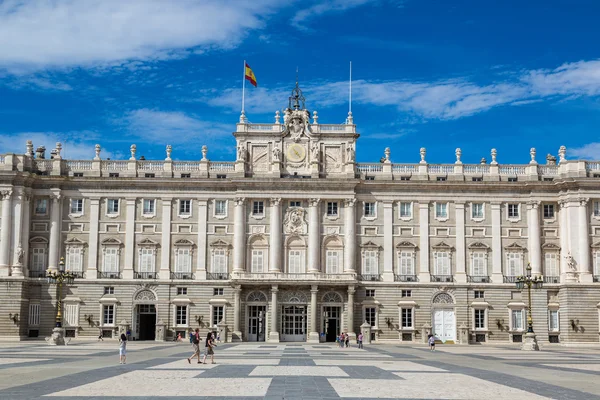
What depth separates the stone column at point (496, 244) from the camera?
6962 centimetres

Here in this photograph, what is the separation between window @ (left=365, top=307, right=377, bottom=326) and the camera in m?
69.1

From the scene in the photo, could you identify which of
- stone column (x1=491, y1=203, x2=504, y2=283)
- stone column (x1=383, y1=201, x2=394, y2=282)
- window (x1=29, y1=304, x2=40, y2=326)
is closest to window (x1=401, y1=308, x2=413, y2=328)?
stone column (x1=383, y1=201, x2=394, y2=282)

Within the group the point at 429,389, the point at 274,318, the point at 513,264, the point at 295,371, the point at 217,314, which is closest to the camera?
the point at 429,389

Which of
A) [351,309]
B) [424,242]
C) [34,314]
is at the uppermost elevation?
[424,242]

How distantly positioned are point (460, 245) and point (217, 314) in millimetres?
22302

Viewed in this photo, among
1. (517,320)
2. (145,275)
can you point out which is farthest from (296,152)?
(517,320)

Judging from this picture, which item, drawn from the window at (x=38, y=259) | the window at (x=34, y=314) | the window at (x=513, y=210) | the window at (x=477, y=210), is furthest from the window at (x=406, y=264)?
the window at (x=34, y=314)

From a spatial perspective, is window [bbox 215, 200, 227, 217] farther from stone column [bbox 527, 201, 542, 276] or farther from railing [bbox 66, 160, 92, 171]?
stone column [bbox 527, 201, 542, 276]

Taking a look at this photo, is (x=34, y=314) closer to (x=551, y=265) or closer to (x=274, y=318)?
(x=274, y=318)

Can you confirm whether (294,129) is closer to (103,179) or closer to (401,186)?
(401,186)

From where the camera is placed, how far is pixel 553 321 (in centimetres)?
6806

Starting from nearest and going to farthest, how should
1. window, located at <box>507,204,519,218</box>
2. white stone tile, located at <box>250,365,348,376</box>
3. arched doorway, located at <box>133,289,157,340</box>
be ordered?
1. white stone tile, located at <box>250,365,348,376</box>
2. arched doorway, located at <box>133,289,157,340</box>
3. window, located at <box>507,204,519,218</box>

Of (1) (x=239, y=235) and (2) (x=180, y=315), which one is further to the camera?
(1) (x=239, y=235)

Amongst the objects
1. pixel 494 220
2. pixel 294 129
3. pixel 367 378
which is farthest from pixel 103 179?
pixel 367 378
